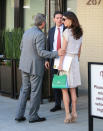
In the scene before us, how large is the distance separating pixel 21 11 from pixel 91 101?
711 centimetres

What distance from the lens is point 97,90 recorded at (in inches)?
204

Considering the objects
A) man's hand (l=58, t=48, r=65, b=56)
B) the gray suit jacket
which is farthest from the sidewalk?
man's hand (l=58, t=48, r=65, b=56)

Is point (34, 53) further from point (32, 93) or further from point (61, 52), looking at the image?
point (32, 93)

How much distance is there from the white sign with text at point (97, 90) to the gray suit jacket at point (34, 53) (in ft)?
4.02

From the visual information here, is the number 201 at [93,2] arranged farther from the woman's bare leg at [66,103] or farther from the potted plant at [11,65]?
the woman's bare leg at [66,103]

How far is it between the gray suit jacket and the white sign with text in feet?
4.02

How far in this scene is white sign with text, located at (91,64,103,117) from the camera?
5.13 meters

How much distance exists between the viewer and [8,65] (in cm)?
878

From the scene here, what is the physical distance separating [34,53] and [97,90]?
1531mm

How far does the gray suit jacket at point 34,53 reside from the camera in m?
6.25

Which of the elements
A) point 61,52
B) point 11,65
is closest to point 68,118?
point 61,52

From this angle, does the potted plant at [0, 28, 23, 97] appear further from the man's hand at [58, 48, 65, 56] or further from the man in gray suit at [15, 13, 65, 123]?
the man's hand at [58, 48, 65, 56]

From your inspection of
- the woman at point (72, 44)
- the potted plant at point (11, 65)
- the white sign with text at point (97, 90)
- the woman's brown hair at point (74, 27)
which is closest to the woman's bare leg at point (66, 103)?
the woman at point (72, 44)

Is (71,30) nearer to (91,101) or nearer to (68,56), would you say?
(68,56)
